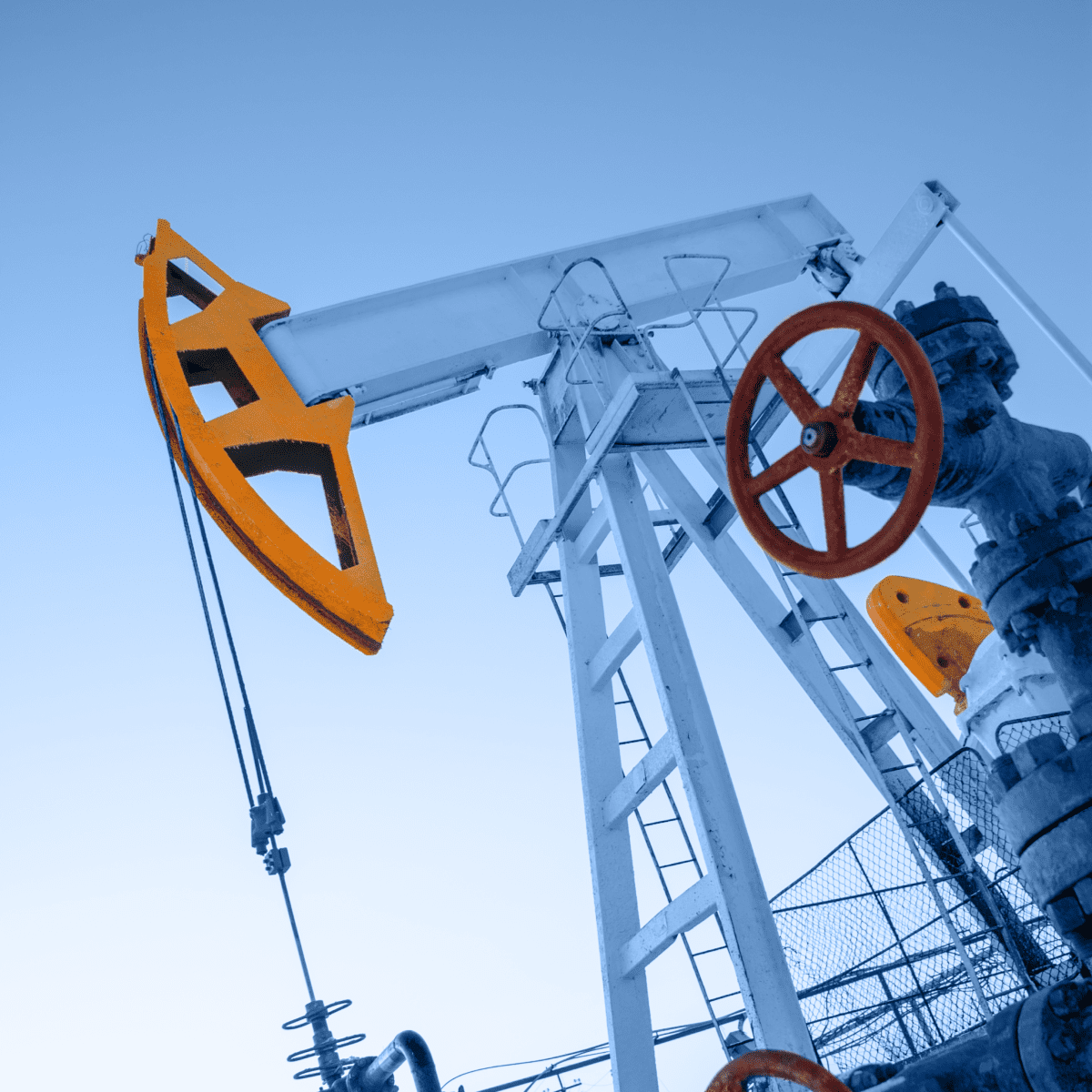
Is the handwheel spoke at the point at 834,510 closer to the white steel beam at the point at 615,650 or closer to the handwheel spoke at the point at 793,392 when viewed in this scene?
the handwheel spoke at the point at 793,392

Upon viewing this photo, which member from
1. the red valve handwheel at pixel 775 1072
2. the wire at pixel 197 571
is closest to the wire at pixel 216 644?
the wire at pixel 197 571

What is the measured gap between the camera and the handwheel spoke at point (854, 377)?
1988 mm

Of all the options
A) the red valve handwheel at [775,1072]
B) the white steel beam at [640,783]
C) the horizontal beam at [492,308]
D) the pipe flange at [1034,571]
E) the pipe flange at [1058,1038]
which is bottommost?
the pipe flange at [1058,1038]

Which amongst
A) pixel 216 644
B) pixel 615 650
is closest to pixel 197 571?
pixel 216 644

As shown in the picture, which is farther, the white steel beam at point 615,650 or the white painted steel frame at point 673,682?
the white steel beam at point 615,650

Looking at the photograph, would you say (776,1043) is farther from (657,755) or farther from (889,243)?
(889,243)

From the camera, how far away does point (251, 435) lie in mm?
3758

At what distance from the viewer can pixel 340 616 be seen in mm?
3377

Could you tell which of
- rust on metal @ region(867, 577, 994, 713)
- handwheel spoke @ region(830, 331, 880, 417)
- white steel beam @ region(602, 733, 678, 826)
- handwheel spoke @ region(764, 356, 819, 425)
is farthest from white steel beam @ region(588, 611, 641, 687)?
rust on metal @ region(867, 577, 994, 713)

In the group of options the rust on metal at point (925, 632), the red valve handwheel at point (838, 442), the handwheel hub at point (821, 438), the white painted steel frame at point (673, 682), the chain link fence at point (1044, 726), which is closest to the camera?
the red valve handwheel at point (838, 442)

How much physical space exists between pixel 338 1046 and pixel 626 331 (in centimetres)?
326

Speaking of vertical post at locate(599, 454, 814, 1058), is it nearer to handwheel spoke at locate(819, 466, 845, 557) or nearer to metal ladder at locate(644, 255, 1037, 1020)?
metal ladder at locate(644, 255, 1037, 1020)

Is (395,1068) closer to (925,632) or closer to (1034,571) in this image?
(1034,571)

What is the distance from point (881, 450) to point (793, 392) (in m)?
0.27
